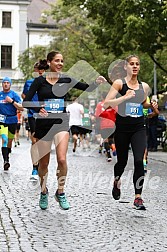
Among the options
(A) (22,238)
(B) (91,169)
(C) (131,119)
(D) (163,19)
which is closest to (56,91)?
(C) (131,119)

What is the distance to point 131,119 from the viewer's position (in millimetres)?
8531

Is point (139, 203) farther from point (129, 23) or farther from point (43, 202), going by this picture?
point (129, 23)

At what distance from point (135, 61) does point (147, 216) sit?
1.96 m

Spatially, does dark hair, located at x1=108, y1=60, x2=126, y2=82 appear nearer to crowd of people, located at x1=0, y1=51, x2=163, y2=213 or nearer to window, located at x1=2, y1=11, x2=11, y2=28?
crowd of people, located at x1=0, y1=51, x2=163, y2=213

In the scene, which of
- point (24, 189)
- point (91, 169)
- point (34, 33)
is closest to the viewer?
point (24, 189)

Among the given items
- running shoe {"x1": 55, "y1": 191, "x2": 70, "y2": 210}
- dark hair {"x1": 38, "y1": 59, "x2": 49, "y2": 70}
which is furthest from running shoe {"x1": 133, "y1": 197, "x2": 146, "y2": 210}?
dark hair {"x1": 38, "y1": 59, "x2": 49, "y2": 70}

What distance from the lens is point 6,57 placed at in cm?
6325

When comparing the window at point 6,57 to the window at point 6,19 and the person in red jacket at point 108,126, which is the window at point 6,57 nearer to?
the window at point 6,19

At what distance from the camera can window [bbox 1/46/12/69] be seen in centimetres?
6294

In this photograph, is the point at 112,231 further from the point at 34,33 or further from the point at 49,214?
the point at 34,33

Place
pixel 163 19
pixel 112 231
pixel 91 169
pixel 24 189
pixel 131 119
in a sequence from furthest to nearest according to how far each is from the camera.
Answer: pixel 163 19
pixel 91 169
pixel 24 189
pixel 131 119
pixel 112 231

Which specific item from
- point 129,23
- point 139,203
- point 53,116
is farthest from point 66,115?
point 129,23

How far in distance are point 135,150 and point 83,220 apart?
4.41 feet

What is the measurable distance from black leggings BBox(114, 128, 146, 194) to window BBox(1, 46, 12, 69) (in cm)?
5480
